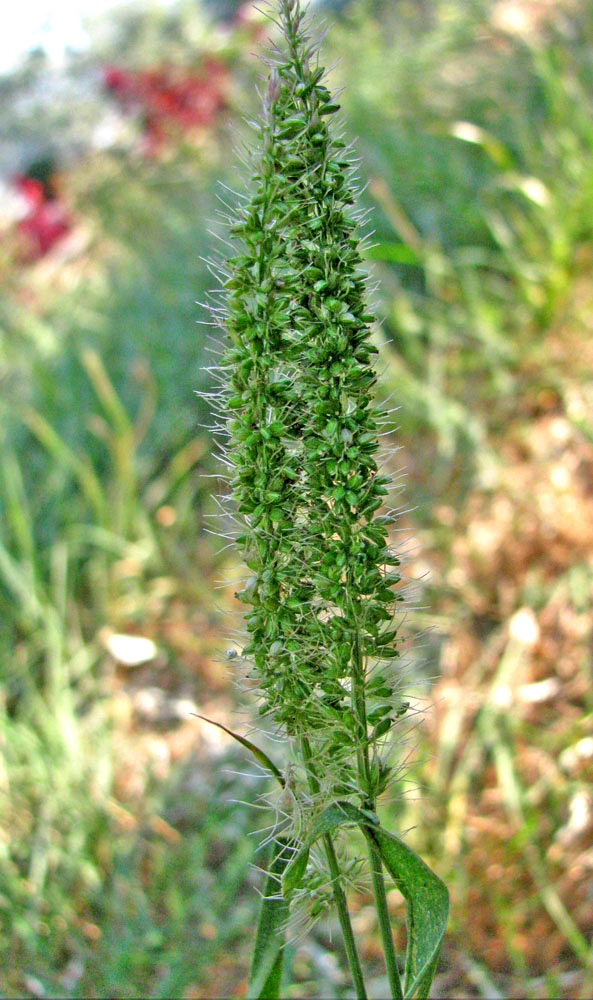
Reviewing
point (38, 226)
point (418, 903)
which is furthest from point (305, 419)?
point (38, 226)

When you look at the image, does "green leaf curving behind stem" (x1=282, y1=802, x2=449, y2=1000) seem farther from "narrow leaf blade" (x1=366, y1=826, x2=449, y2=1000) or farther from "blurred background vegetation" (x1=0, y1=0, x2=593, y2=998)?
"blurred background vegetation" (x1=0, y1=0, x2=593, y2=998)

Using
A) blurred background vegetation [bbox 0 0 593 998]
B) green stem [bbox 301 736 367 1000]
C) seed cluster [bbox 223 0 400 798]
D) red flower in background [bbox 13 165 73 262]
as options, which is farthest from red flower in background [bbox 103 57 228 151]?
green stem [bbox 301 736 367 1000]

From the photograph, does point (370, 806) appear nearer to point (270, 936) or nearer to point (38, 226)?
point (270, 936)

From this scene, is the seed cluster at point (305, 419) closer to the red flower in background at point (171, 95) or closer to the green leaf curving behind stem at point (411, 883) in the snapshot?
the green leaf curving behind stem at point (411, 883)

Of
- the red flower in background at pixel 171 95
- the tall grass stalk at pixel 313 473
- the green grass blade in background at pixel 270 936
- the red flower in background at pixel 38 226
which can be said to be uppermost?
the red flower in background at pixel 171 95

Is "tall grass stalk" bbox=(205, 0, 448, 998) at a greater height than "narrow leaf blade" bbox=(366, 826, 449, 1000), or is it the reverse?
"tall grass stalk" bbox=(205, 0, 448, 998)

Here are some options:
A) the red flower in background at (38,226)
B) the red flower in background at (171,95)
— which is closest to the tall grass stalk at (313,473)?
the red flower in background at (38,226)

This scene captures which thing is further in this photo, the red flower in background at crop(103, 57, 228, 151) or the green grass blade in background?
the red flower in background at crop(103, 57, 228, 151)

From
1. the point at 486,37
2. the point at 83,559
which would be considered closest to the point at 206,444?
the point at 83,559

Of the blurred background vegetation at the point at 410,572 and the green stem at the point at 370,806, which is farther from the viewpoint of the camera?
the blurred background vegetation at the point at 410,572
